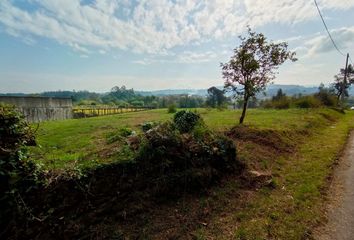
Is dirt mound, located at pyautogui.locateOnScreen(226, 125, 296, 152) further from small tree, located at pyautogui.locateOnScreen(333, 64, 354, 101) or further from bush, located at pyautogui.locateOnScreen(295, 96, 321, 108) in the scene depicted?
small tree, located at pyautogui.locateOnScreen(333, 64, 354, 101)

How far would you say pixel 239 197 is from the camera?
4.79 m

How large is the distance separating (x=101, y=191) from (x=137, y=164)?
765mm

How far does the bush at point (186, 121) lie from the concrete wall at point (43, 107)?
21.0 m

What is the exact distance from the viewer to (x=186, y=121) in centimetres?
647

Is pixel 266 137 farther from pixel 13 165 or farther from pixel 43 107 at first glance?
pixel 43 107

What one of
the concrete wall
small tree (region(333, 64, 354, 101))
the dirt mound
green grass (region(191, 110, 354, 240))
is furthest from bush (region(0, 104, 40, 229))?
small tree (region(333, 64, 354, 101))

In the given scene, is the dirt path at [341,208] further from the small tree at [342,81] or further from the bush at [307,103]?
the small tree at [342,81]

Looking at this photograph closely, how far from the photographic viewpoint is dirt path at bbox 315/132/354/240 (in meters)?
3.67

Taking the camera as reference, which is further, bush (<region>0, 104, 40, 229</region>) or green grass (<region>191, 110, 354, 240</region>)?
green grass (<region>191, 110, 354, 240</region>)

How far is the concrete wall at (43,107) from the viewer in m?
24.8

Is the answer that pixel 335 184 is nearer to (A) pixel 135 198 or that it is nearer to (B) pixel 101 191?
(A) pixel 135 198

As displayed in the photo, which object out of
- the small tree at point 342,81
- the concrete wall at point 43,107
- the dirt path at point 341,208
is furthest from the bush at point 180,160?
the small tree at point 342,81

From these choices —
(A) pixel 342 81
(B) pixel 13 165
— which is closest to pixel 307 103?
(A) pixel 342 81

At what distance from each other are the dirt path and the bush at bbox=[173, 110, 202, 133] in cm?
339
